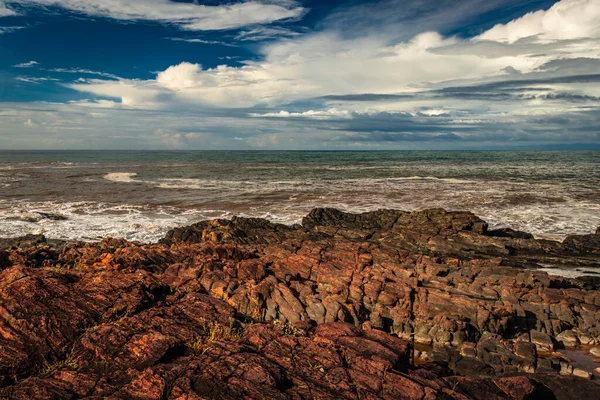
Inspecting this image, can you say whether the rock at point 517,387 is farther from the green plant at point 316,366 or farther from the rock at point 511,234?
the rock at point 511,234

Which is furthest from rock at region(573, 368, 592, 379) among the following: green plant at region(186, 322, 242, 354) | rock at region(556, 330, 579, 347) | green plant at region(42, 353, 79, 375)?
green plant at region(42, 353, 79, 375)

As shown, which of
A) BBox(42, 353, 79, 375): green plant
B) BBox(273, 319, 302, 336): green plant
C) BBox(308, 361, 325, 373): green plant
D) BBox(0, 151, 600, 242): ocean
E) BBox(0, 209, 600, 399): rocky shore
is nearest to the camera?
BBox(0, 209, 600, 399): rocky shore

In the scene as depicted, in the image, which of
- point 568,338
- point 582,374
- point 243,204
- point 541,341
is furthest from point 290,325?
point 243,204

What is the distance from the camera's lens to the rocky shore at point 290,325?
684 centimetres

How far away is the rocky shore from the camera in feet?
22.4

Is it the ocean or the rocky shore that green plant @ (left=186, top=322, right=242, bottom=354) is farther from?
the ocean

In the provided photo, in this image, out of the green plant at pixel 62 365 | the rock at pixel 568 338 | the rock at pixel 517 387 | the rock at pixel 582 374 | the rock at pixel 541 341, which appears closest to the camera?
the green plant at pixel 62 365

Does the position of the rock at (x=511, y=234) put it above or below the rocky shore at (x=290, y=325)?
below

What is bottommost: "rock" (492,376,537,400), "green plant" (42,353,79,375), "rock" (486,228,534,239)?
"rock" (486,228,534,239)

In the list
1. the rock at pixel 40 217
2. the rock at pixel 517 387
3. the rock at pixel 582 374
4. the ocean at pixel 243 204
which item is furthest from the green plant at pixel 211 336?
the rock at pixel 40 217

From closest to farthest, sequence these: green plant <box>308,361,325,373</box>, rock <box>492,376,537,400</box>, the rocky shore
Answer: the rocky shore
green plant <box>308,361,325,373</box>
rock <box>492,376,537,400</box>

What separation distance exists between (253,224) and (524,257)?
1460cm

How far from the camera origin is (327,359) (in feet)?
24.9

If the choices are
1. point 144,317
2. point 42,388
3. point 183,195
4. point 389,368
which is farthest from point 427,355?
point 183,195
